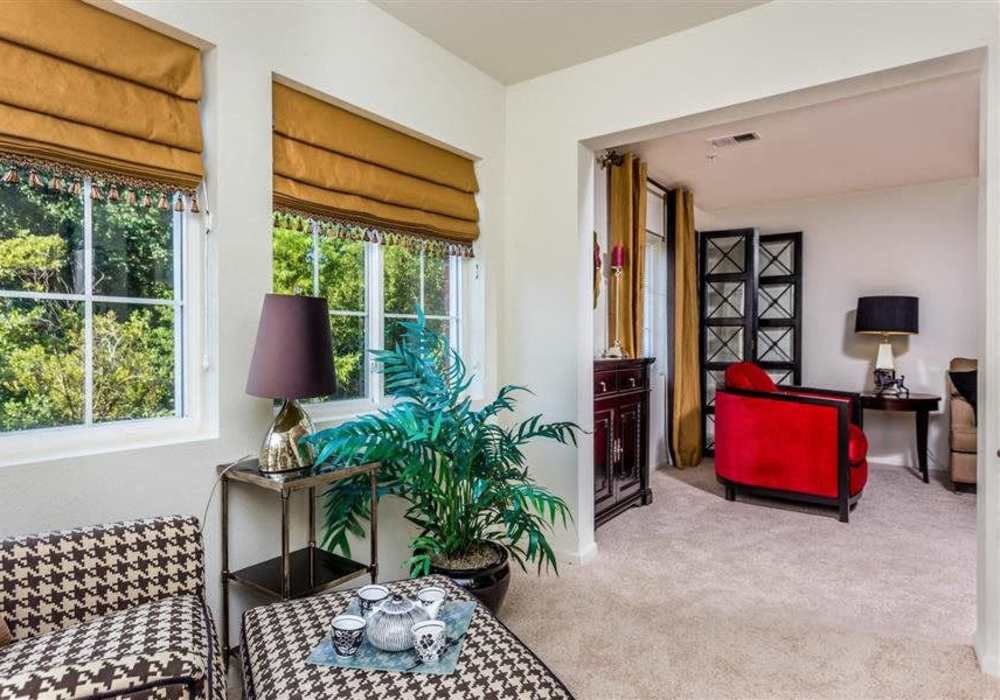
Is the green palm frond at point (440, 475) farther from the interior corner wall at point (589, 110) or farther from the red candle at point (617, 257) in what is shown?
the red candle at point (617, 257)

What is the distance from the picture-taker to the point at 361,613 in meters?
1.48

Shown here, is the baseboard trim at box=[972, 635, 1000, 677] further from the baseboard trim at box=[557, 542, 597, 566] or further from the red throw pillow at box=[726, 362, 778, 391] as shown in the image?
the red throw pillow at box=[726, 362, 778, 391]

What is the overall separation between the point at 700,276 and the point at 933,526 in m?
2.83

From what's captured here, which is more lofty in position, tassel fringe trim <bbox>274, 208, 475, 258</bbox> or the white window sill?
tassel fringe trim <bbox>274, 208, 475, 258</bbox>

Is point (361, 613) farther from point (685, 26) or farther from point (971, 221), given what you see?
point (971, 221)

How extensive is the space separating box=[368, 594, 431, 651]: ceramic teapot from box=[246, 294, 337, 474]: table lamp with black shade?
0.67m

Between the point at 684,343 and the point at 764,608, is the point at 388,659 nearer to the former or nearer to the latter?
the point at 764,608

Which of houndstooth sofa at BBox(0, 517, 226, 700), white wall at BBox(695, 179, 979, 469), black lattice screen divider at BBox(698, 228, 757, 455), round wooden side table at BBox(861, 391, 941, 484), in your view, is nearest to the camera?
houndstooth sofa at BBox(0, 517, 226, 700)

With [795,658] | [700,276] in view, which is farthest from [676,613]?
[700,276]

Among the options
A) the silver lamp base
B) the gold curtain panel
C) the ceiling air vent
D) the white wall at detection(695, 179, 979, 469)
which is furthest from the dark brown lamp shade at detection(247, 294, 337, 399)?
the white wall at detection(695, 179, 979, 469)

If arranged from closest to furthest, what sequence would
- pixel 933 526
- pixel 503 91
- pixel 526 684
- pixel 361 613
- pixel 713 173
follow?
pixel 526 684 < pixel 361 613 < pixel 503 91 < pixel 933 526 < pixel 713 173

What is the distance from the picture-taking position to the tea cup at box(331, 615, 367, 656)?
1297mm

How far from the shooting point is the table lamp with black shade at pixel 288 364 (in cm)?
178

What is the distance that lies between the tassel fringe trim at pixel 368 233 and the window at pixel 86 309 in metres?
0.39
